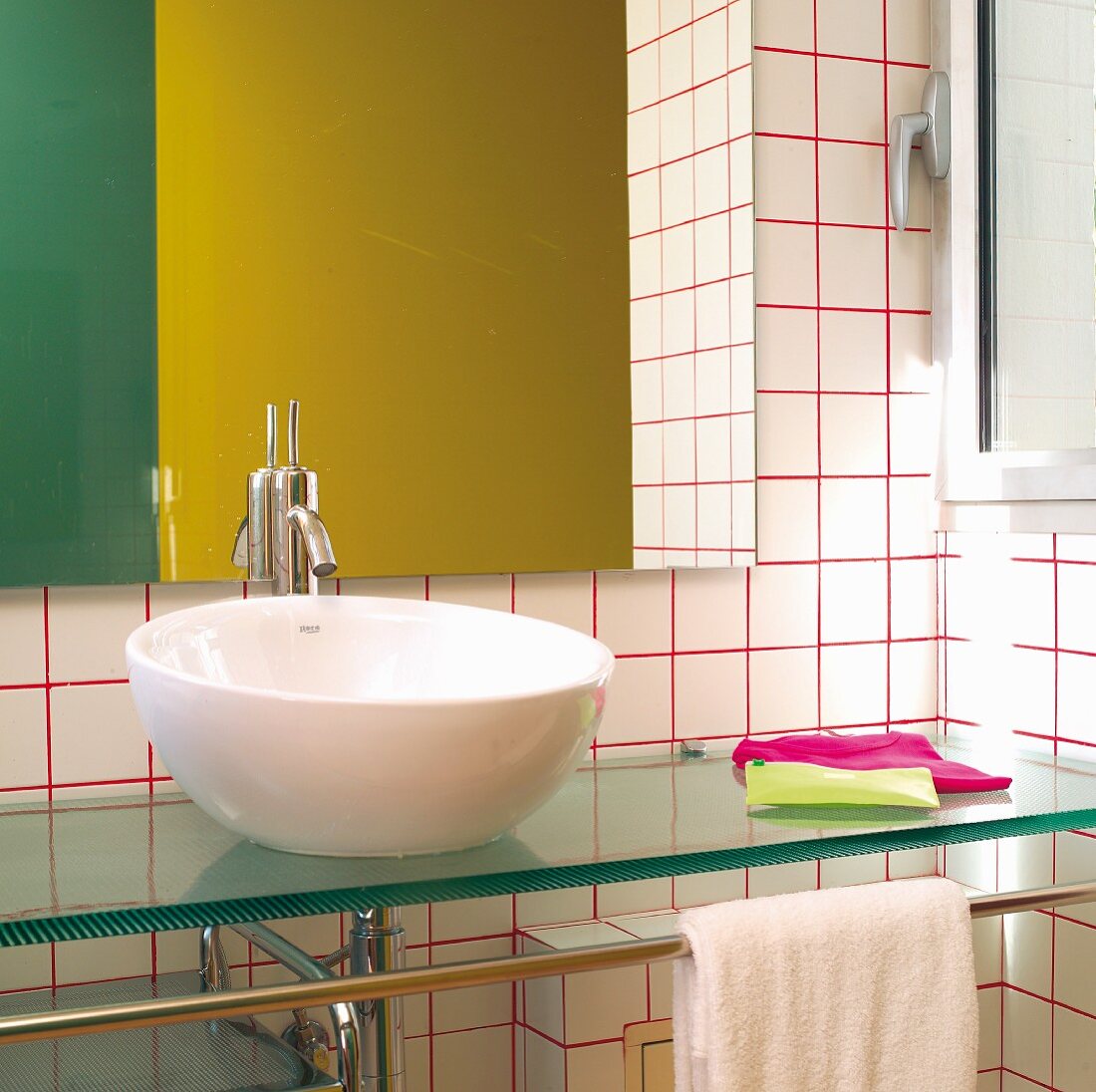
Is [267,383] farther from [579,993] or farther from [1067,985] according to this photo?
[1067,985]

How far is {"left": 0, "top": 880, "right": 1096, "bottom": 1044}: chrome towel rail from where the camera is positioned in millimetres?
1090

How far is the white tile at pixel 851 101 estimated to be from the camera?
2045mm

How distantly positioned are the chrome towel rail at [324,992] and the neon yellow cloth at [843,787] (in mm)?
277

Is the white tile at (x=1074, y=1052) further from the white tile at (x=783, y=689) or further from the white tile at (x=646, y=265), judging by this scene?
the white tile at (x=646, y=265)

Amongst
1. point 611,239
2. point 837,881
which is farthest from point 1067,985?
point 611,239

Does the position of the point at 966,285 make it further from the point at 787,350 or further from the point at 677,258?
the point at 677,258

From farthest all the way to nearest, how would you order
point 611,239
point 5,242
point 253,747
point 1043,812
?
point 611,239 < point 5,242 < point 1043,812 < point 253,747

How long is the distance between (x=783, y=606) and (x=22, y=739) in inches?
40.7

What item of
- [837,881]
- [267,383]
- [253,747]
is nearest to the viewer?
[253,747]

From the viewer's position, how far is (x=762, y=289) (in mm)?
1998

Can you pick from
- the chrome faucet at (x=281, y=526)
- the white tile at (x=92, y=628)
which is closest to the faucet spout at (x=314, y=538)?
the chrome faucet at (x=281, y=526)

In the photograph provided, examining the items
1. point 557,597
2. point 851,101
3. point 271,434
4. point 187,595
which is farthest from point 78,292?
point 851,101

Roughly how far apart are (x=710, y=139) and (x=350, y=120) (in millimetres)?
518

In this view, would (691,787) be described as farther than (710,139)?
No
